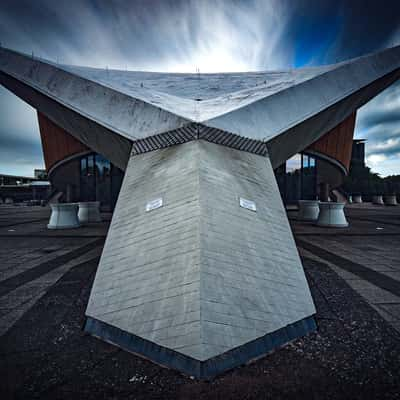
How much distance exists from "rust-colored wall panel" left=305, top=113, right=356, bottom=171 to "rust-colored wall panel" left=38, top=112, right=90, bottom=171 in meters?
16.9

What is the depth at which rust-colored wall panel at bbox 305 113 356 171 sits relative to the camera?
1789 cm

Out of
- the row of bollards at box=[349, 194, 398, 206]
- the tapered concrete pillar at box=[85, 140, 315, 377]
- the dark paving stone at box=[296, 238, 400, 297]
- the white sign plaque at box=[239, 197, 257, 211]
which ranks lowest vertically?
the dark paving stone at box=[296, 238, 400, 297]

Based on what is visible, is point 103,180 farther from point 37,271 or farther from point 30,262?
point 37,271

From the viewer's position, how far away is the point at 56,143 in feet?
59.4

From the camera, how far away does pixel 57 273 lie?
5.68 metres

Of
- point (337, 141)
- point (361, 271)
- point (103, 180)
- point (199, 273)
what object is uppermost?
point (337, 141)

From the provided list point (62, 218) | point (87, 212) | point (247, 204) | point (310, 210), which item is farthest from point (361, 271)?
point (87, 212)

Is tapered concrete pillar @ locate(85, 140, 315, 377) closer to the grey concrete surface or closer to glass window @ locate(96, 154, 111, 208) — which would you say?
the grey concrete surface

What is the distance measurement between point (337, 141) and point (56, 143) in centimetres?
2068

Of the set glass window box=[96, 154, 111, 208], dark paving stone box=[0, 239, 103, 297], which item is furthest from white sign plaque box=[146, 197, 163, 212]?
glass window box=[96, 154, 111, 208]

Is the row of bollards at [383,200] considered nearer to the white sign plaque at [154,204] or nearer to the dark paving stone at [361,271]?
the dark paving stone at [361,271]

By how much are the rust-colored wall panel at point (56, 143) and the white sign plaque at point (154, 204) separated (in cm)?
1527

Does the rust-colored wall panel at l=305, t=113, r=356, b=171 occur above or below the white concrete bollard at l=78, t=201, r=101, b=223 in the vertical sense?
above

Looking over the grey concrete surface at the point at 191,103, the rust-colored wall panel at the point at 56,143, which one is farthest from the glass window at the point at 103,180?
the grey concrete surface at the point at 191,103
